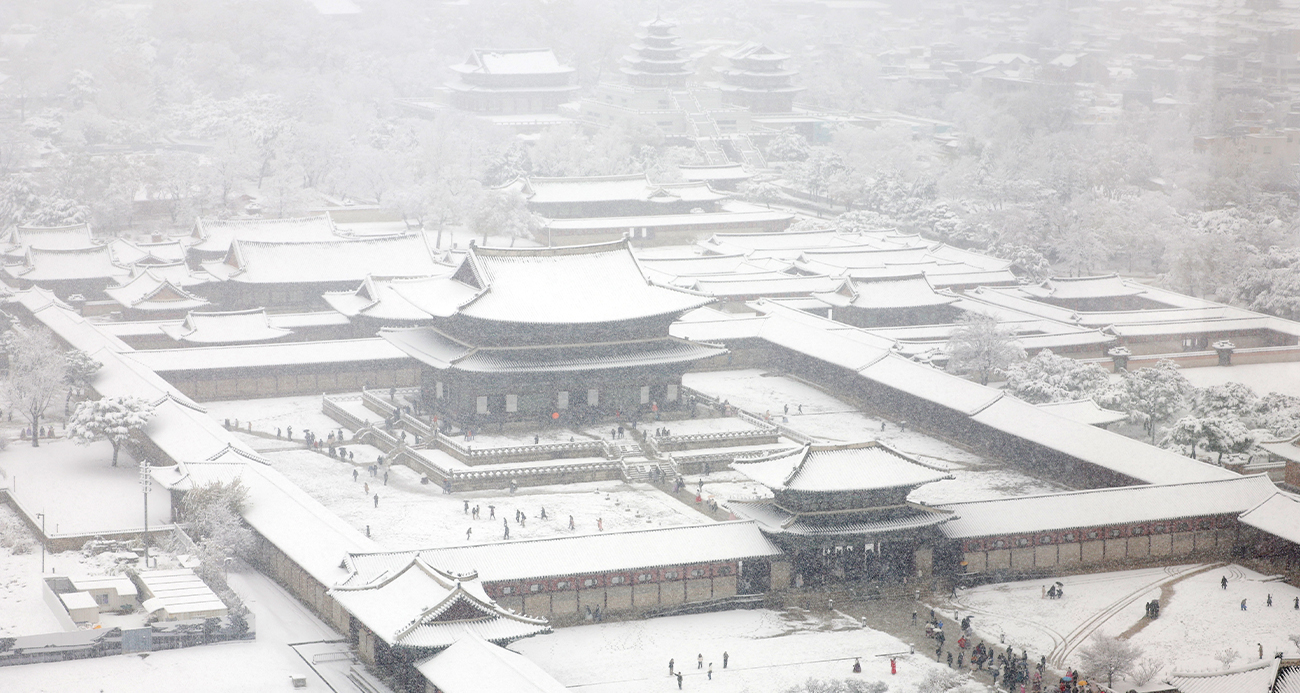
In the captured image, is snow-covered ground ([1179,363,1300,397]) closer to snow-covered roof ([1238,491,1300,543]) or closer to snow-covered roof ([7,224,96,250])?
snow-covered roof ([1238,491,1300,543])

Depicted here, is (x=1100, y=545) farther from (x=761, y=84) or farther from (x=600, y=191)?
(x=761, y=84)

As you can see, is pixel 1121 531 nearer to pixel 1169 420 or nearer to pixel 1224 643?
pixel 1224 643

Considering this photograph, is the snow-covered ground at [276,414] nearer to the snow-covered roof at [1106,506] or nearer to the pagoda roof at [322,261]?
the pagoda roof at [322,261]

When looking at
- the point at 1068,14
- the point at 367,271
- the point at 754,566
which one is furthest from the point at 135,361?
the point at 1068,14

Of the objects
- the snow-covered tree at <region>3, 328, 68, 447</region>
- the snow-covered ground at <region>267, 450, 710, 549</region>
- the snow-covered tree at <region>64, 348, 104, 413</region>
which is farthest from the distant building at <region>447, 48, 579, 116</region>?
the snow-covered ground at <region>267, 450, 710, 549</region>

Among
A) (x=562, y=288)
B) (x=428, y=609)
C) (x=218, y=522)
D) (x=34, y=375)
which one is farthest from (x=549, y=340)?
(x=428, y=609)

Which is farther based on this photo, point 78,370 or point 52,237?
point 52,237

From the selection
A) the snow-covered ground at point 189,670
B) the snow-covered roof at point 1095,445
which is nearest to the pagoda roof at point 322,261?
the snow-covered roof at point 1095,445
